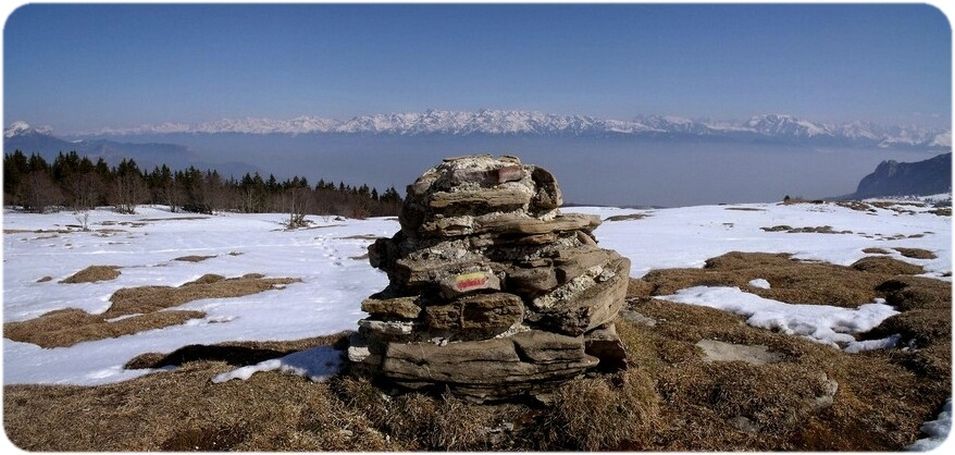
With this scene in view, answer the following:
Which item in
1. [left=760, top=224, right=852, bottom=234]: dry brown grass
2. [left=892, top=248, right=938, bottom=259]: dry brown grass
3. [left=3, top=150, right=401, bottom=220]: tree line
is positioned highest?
[left=892, top=248, right=938, bottom=259]: dry brown grass

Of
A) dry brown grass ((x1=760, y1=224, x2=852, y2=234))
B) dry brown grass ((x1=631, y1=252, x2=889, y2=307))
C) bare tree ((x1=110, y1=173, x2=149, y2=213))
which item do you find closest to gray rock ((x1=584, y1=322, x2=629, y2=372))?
dry brown grass ((x1=631, y1=252, x2=889, y2=307))

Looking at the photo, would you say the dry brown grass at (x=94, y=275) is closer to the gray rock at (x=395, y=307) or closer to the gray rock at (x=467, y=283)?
the gray rock at (x=395, y=307)

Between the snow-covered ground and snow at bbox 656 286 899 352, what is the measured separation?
0.94m

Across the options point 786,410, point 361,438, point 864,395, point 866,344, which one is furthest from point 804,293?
point 361,438

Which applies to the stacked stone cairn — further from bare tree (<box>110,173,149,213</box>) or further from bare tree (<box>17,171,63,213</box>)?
bare tree (<box>17,171,63,213</box>)

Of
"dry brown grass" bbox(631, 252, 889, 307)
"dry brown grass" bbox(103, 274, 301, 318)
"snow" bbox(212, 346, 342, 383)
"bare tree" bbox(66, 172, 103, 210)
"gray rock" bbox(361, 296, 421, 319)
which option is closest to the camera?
"gray rock" bbox(361, 296, 421, 319)

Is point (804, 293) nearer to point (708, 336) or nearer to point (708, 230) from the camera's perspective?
point (708, 336)

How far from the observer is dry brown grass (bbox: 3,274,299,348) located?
1917cm

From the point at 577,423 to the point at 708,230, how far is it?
56.6m

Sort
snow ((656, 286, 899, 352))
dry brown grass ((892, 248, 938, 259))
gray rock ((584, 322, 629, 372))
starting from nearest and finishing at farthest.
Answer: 1. gray rock ((584, 322, 629, 372))
2. snow ((656, 286, 899, 352))
3. dry brown grass ((892, 248, 938, 259))

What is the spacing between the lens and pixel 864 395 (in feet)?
35.3

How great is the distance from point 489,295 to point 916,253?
122 ft

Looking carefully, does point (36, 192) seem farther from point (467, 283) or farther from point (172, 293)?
point (467, 283)

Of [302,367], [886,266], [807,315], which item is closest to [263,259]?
[302,367]
